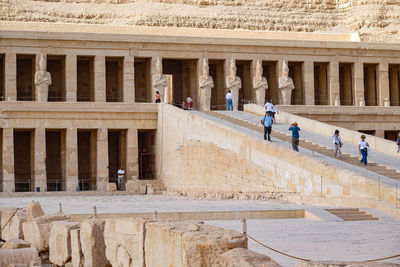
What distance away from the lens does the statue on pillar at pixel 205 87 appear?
124 feet

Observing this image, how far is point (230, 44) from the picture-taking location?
3884cm

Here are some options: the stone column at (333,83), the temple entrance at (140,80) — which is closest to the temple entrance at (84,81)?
the temple entrance at (140,80)

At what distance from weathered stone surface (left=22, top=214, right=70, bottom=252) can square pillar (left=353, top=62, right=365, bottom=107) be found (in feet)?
95.1

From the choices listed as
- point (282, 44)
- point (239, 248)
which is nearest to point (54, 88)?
point (282, 44)

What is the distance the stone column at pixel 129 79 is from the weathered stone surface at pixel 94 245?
26364 millimetres

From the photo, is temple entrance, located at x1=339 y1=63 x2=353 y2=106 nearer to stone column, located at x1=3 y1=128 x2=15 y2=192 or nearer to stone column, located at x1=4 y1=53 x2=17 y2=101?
stone column, located at x1=4 y1=53 x2=17 y2=101

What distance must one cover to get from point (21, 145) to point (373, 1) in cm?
2335

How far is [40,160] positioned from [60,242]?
70.3 ft

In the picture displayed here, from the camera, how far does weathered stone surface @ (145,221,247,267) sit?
7855mm

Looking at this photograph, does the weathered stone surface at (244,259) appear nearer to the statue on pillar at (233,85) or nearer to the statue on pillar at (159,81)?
the statue on pillar at (159,81)

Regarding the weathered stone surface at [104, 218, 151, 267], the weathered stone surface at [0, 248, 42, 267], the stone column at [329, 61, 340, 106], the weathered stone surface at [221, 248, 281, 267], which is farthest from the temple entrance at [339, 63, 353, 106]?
the weathered stone surface at [221, 248, 281, 267]

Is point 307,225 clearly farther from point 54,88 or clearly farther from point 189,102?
point 54,88

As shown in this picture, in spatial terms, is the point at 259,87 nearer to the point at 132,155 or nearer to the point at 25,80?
the point at 132,155

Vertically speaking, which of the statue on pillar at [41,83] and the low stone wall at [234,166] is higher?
the statue on pillar at [41,83]
